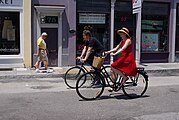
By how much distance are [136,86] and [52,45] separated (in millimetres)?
7922

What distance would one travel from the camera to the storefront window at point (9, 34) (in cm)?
1527

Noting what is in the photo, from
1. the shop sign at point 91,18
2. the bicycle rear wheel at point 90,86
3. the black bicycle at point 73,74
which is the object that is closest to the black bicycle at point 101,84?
the bicycle rear wheel at point 90,86

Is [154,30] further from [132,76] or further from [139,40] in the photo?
[132,76]

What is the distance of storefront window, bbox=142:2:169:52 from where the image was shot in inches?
688

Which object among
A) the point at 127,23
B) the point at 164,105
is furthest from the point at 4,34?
the point at 164,105

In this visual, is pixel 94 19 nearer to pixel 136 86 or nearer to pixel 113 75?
pixel 136 86

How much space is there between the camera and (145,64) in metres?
17.1

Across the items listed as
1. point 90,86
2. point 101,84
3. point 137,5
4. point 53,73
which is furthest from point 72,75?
point 137,5

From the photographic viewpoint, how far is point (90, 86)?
27.7 feet

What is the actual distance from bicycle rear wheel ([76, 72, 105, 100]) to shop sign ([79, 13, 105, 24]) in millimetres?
8268

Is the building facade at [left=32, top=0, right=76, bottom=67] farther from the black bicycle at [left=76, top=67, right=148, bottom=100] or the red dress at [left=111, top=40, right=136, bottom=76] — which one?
the red dress at [left=111, top=40, right=136, bottom=76]

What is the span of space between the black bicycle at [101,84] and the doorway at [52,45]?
24.6ft

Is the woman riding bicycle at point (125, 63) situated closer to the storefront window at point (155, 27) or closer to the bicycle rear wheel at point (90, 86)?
the bicycle rear wheel at point (90, 86)

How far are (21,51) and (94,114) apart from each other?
9305 millimetres
